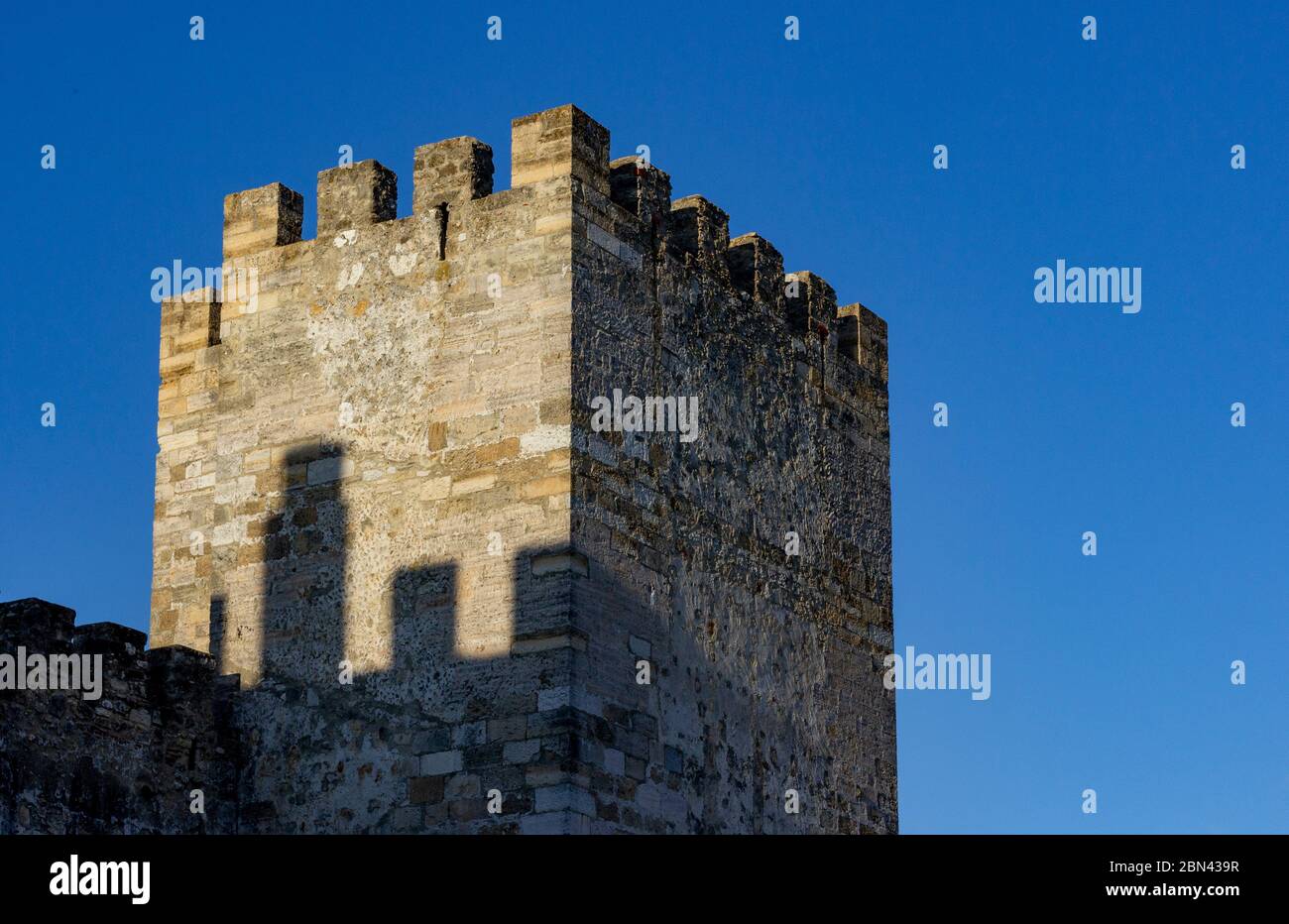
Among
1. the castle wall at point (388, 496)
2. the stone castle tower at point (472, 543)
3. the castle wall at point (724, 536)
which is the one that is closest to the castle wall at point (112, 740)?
the stone castle tower at point (472, 543)

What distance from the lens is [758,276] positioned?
51.0 ft

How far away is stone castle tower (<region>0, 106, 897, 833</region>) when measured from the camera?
12953 millimetres

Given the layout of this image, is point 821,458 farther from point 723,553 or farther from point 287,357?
point 287,357

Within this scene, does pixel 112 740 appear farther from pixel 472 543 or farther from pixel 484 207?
pixel 484 207

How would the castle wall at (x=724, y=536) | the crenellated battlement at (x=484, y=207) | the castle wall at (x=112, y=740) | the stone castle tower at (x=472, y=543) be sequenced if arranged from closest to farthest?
1. the castle wall at (x=112, y=740)
2. the stone castle tower at (x=472, y=543)
3. the castle wall at (x=724, y=536)
4. the crenellated battlement at (x=484, y=207)

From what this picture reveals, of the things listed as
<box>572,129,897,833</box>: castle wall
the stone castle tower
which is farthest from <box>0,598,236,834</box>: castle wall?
<box>572,129,897,833</box>: castle wall

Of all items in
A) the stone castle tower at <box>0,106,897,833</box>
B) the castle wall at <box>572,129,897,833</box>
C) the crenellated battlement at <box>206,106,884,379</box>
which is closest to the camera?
the stone castle tower at <box>0,106,897,833</box>

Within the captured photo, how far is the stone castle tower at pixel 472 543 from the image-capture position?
42.5 feet

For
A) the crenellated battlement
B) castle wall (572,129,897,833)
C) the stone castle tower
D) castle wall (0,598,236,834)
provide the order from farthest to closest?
the crenellated battlement < castle wall (572,129,897,833) < the stone castle tower < castle wall (0,598,236,834)

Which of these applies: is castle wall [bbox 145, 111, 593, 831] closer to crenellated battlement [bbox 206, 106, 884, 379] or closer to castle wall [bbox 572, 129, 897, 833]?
crenellated battlement [bbox 206, 106, 884, 379]

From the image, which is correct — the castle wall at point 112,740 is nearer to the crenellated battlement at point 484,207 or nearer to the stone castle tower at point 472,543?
the stone castle tower at point 472,543

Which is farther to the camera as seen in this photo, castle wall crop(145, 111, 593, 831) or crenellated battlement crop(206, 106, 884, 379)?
crenellated battlement crop(206, 106, 884, 379)

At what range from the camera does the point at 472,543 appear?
1331cm
